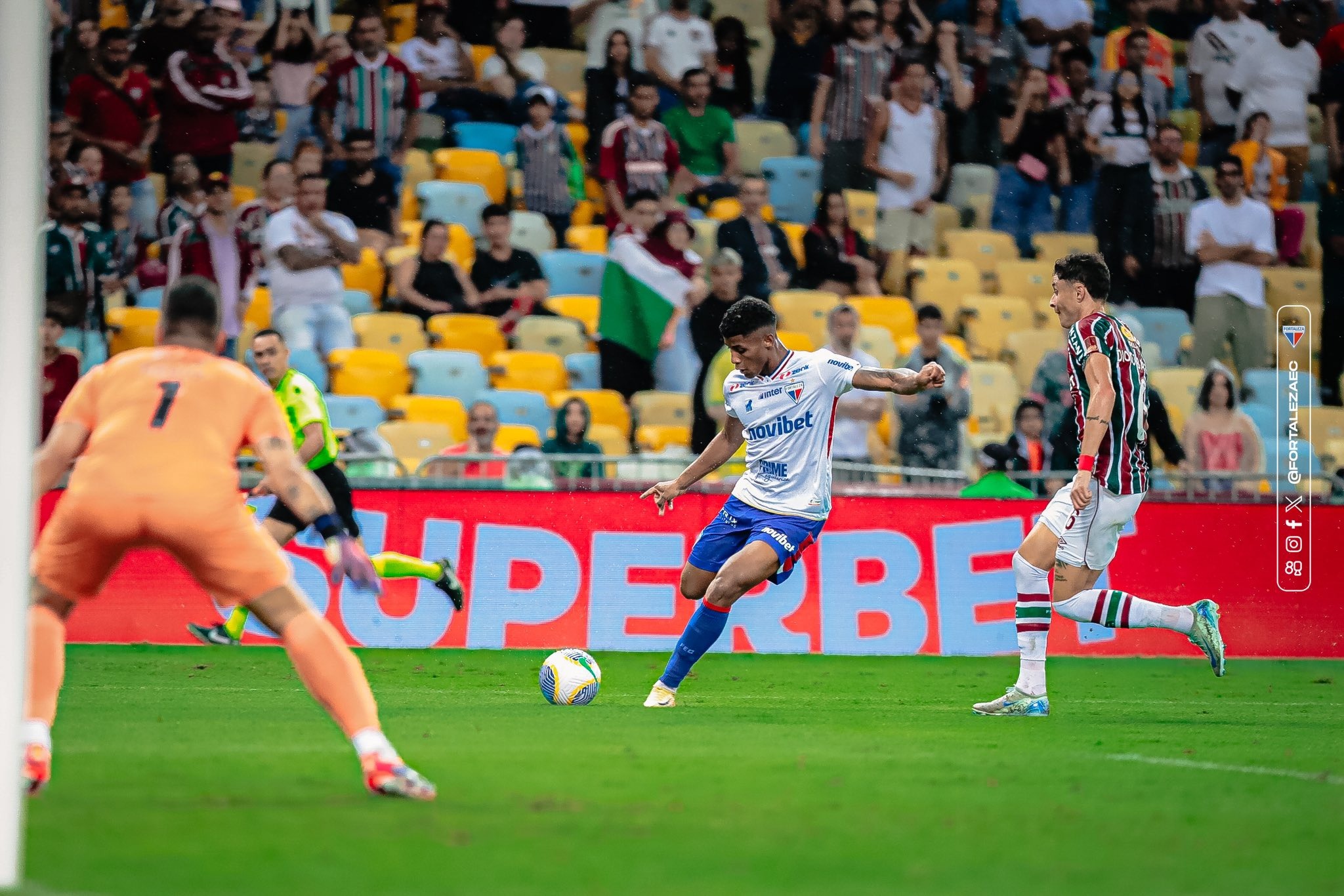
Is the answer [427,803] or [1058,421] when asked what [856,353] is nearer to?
[1058,421]

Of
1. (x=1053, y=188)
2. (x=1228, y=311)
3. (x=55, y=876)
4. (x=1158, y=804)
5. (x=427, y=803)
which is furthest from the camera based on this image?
(x=1053, y=188)

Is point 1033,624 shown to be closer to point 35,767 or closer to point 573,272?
point 35,767

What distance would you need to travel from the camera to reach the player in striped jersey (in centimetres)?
962

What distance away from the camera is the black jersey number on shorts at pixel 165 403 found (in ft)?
20.3

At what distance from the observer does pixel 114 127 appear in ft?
58.3

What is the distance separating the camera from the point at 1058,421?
16672 millimetres

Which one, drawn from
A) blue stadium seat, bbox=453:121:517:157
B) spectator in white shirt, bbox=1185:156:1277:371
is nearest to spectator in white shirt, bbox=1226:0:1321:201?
spectator in white shirt, bbox=1185:156:1277:371

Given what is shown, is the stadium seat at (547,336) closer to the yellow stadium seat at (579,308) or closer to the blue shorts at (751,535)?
the yellow stadium seat at (579,308)

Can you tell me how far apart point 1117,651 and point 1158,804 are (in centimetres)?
902

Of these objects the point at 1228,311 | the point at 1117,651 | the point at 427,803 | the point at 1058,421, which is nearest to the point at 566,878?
the point at 427,803

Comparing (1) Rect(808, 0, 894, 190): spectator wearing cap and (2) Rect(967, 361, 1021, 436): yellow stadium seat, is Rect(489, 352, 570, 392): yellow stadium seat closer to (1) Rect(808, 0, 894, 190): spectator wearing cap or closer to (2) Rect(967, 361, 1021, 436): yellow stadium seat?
(1) Rect(808, 0, 894, 190): spectator wearing cap

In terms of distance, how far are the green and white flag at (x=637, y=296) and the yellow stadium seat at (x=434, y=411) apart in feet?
5.48

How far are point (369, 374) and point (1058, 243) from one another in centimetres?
835

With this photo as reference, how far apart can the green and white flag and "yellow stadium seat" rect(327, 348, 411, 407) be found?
2033 mm
